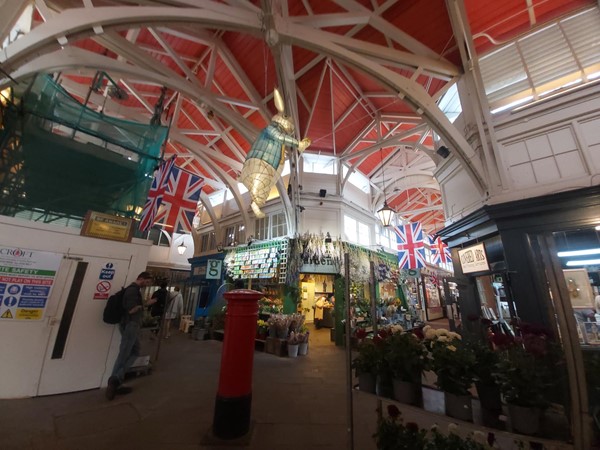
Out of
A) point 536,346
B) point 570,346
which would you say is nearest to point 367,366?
point 536,346

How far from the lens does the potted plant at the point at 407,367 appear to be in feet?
6.59

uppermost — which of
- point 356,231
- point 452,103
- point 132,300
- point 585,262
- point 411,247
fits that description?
point 452,103

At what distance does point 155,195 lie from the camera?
650cm

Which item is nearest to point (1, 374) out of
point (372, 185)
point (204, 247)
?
point (204, 247)

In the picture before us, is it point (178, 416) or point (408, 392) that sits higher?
point (408, 392)

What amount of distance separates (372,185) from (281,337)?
33.4 feet

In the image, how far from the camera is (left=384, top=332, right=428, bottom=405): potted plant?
2.01m

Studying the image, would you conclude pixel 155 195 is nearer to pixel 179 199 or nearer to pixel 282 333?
pixel 179 199

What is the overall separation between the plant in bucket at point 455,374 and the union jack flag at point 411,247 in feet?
27.7

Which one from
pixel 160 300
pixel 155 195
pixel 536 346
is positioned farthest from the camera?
pixel 160 300

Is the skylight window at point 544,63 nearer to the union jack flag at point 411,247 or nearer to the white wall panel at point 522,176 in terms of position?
the white wall panel at point 522,176

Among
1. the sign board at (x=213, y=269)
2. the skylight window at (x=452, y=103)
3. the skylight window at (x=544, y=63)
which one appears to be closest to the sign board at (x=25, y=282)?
the sign board at (x=213, y=269)

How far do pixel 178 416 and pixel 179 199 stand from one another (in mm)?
5435

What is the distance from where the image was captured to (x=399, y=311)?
11633mm
